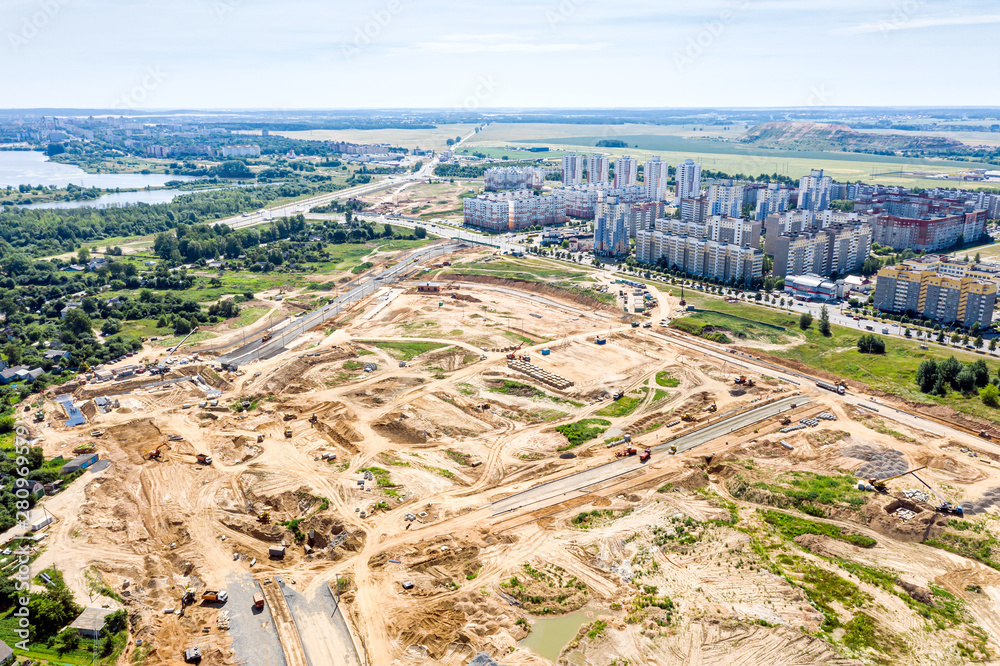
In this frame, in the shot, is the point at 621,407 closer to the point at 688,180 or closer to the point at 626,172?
the point at 688,180

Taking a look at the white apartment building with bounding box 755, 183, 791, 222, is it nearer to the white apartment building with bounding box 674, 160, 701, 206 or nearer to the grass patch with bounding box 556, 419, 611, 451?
the white apartment building with bounding box 674, 160, 701, 206

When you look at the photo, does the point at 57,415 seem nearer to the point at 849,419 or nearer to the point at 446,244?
the point at 849,419

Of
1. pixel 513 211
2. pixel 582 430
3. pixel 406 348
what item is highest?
pixel 513 211

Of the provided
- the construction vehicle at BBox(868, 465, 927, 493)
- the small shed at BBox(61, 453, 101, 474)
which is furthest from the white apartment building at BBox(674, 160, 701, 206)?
the small shed at BBox(61, 453, 101, 474)

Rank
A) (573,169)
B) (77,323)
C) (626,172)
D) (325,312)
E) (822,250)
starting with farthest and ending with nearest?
(573,169), (626,172), (822,250), (325,312), (77,323)

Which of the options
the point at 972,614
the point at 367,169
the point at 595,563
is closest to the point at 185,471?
the point at 595,563

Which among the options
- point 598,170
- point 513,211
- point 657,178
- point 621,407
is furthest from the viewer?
point 598,170

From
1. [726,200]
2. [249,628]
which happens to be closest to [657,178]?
[726,200]
